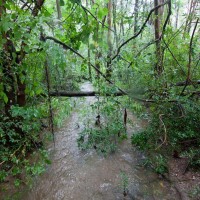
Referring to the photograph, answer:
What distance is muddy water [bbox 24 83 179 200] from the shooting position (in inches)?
144

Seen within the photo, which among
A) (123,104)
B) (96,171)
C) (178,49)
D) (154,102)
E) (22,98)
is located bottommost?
(96,171)

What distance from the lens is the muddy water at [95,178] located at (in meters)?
3.65

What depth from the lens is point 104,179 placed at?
4059mm

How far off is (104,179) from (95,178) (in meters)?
0.18

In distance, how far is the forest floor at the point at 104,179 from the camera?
3.64 m

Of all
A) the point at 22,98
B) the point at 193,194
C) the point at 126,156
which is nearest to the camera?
the point at 193,194

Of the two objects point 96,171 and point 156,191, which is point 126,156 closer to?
point 96,171

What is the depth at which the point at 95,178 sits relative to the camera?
4090 millimetres

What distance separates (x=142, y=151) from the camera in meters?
4.83

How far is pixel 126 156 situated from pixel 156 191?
3.86 feet

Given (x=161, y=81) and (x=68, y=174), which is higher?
(x=161, y=81)

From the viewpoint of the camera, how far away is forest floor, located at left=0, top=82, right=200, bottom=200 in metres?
3.64

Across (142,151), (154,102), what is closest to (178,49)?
(154,102)

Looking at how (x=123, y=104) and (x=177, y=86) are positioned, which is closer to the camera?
(x=177, y=86)
